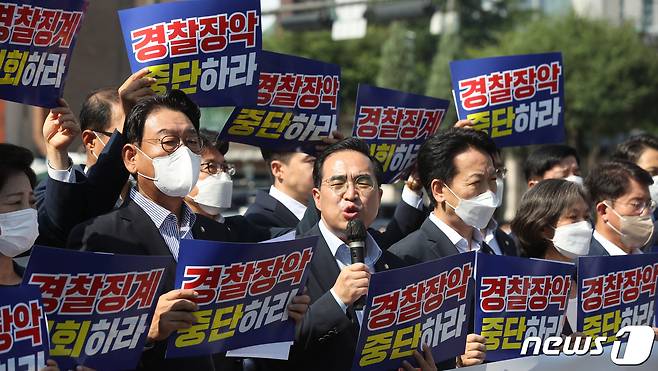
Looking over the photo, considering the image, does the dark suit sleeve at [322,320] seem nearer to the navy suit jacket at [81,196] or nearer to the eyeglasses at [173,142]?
the eyeglasses at [173,142]

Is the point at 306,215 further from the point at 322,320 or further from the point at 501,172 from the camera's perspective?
the point at 501,172

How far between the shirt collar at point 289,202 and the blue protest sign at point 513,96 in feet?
3.44

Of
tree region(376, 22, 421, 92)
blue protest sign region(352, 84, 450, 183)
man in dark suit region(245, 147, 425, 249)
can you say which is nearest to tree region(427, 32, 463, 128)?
tree region(376, 22, 421, 92)

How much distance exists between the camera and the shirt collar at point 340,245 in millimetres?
4387

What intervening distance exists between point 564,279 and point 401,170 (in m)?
1.54

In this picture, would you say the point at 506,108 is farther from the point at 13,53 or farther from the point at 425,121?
the point at 13,53

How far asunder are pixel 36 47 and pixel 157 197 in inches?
31.9

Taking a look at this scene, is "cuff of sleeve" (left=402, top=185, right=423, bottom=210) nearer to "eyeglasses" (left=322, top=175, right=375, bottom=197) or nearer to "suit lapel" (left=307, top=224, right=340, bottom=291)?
"eyeglasses" (left=322, top=175, right=375, bottom=197)

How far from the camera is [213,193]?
5484mm

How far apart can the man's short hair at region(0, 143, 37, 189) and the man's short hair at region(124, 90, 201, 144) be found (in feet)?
1.28

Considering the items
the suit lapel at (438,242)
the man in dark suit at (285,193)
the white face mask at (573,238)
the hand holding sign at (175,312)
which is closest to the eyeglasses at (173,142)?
the hand holding sign at (175,312)

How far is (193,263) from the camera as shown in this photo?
358 centimetres

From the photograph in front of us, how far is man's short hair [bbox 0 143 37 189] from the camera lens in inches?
156

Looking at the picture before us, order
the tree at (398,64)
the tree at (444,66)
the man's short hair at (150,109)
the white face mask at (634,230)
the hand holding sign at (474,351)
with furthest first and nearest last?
the tree at (398,64) < the tree at (444,66) < the white face mask at (634,230) < the hand holding sign at (474,351) < the man's short hair at (150,109)
